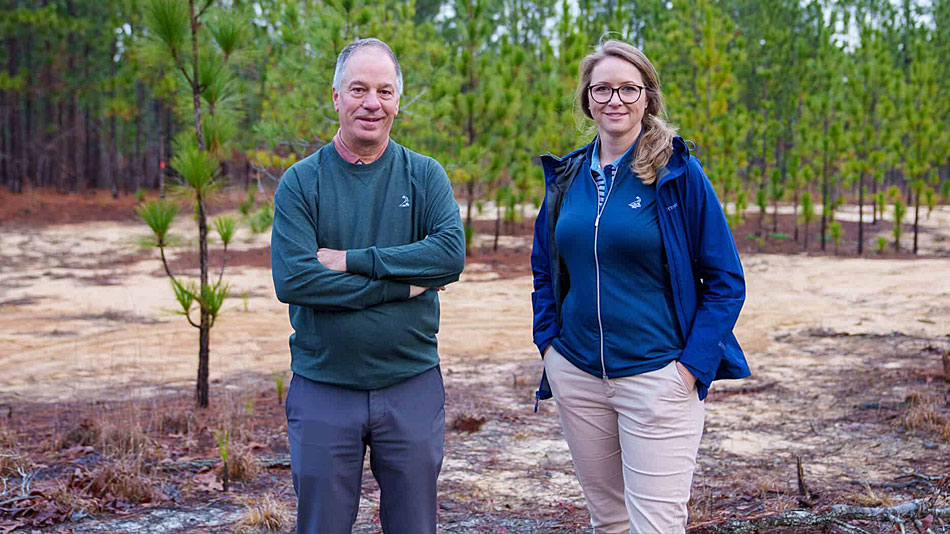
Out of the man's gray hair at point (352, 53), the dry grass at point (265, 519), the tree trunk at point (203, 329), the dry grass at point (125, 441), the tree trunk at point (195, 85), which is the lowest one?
the dry grass at point (265, 519)

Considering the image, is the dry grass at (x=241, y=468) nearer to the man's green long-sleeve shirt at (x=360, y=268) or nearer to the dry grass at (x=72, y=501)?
the dry grass at (x=72, y=501)

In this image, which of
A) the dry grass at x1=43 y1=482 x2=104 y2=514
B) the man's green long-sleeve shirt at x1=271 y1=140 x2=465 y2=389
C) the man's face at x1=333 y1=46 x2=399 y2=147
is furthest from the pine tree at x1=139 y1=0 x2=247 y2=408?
the man's face at x1=333 y1=46 x2=399 y2=147

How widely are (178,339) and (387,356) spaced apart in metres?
7.91

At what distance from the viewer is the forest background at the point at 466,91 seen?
755 centimetres

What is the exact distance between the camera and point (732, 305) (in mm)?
2428

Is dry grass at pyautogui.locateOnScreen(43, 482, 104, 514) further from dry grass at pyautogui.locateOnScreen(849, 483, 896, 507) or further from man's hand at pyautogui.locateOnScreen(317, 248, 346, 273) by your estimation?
dry grass at pyautogui.locateOnScreen(849, 483, 896, 507)

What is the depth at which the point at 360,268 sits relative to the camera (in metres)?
2.47

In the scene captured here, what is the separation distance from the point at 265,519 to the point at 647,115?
261cm

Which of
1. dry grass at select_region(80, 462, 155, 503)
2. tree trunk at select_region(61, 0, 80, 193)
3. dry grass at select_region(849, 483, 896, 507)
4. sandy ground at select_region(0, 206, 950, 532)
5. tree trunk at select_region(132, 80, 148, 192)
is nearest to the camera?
dry grass at select_region(849, 483, 896, 507)

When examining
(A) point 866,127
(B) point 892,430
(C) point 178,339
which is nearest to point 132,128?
(C) point 178,339

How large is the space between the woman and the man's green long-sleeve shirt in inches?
18.0

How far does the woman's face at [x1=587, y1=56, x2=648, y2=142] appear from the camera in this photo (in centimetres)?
252

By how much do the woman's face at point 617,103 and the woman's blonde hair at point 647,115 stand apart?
1.0 inches

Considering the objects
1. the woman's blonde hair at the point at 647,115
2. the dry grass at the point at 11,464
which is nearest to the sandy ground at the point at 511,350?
the dry grass at the point at 11,464
